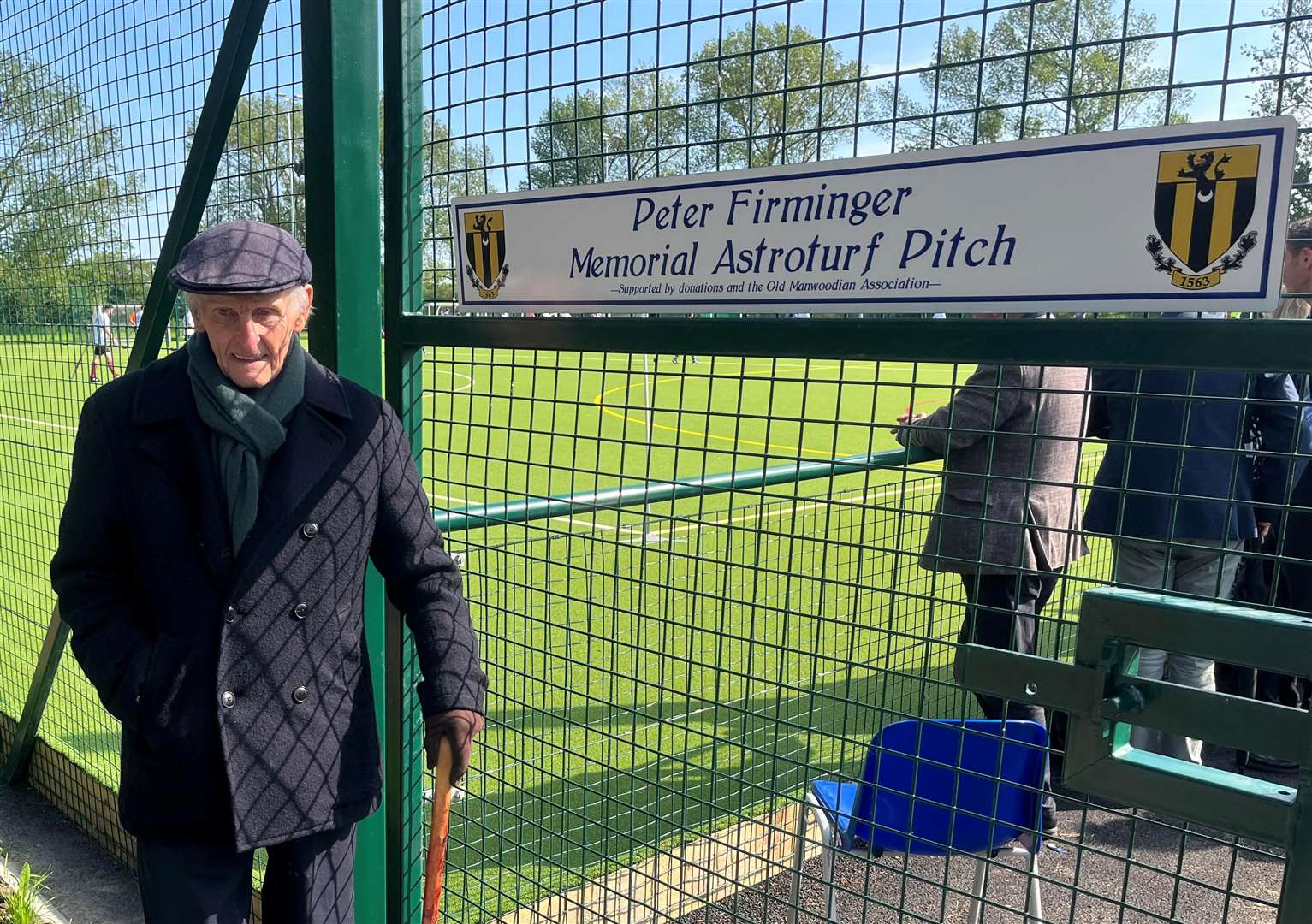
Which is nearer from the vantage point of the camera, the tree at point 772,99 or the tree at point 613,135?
the tree at point 772,99

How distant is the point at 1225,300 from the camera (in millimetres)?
1388

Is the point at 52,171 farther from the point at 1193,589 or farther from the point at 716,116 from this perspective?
the point at 1193,589

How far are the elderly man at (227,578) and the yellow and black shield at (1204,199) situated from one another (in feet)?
5.25

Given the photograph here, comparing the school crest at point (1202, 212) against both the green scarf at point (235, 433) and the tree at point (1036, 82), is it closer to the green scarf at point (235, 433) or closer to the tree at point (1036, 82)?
the tree at point (1036, 82)

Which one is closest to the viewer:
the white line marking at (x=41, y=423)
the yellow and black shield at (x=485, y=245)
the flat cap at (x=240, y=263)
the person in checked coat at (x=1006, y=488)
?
the flat cap at (x=240, y=263)

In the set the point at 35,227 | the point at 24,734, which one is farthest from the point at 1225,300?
the point at 24,734

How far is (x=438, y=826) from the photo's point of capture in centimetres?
223

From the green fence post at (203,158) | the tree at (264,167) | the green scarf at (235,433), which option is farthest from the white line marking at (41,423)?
the green scarf at (235,433)

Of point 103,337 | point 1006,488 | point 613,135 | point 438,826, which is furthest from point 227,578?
point 103,337

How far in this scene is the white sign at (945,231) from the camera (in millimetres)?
1379

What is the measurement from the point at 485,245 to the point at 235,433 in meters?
0.73

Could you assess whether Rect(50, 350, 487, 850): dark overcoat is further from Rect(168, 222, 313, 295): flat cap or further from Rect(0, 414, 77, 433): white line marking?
Rect(0, 414, 77, 433): white line marking

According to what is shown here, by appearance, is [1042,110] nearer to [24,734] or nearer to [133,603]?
[133,603]

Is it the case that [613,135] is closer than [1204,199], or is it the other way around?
[1204,199]
